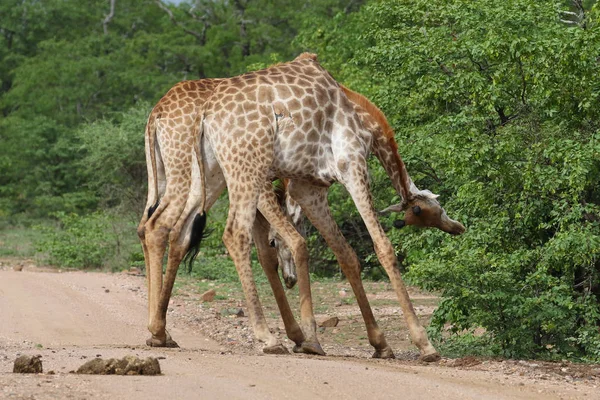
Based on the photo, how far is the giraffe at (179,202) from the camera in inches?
370

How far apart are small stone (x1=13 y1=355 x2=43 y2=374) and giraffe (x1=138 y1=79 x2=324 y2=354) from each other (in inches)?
91.7

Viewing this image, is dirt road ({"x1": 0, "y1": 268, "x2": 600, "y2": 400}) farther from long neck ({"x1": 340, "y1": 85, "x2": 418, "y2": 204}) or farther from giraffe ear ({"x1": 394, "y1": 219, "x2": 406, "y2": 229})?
long neck ({"x1": 340, "y1": 85, "x2": 418, "y2": 204})

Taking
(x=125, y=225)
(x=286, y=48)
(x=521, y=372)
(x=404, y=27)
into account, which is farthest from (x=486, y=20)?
(x=286, y=48)

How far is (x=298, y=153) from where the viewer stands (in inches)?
359

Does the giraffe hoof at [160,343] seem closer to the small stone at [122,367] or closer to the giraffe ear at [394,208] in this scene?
the giraffe ear at [394,208]

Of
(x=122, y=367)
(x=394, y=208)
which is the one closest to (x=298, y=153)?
(x=394, y=208)

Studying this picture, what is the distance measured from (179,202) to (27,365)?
326 centimetres

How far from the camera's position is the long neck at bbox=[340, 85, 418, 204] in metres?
9.62

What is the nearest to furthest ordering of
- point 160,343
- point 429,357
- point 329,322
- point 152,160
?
point 429,357 → point 160,343 → point 152,160 → point 329,322

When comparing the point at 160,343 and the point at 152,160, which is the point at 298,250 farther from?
the point at 152,160

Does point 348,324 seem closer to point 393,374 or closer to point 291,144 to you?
point 291,144

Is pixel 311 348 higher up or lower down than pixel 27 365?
lower down

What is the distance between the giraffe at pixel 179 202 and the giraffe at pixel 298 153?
22cm

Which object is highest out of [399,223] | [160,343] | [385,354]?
[399,223]
